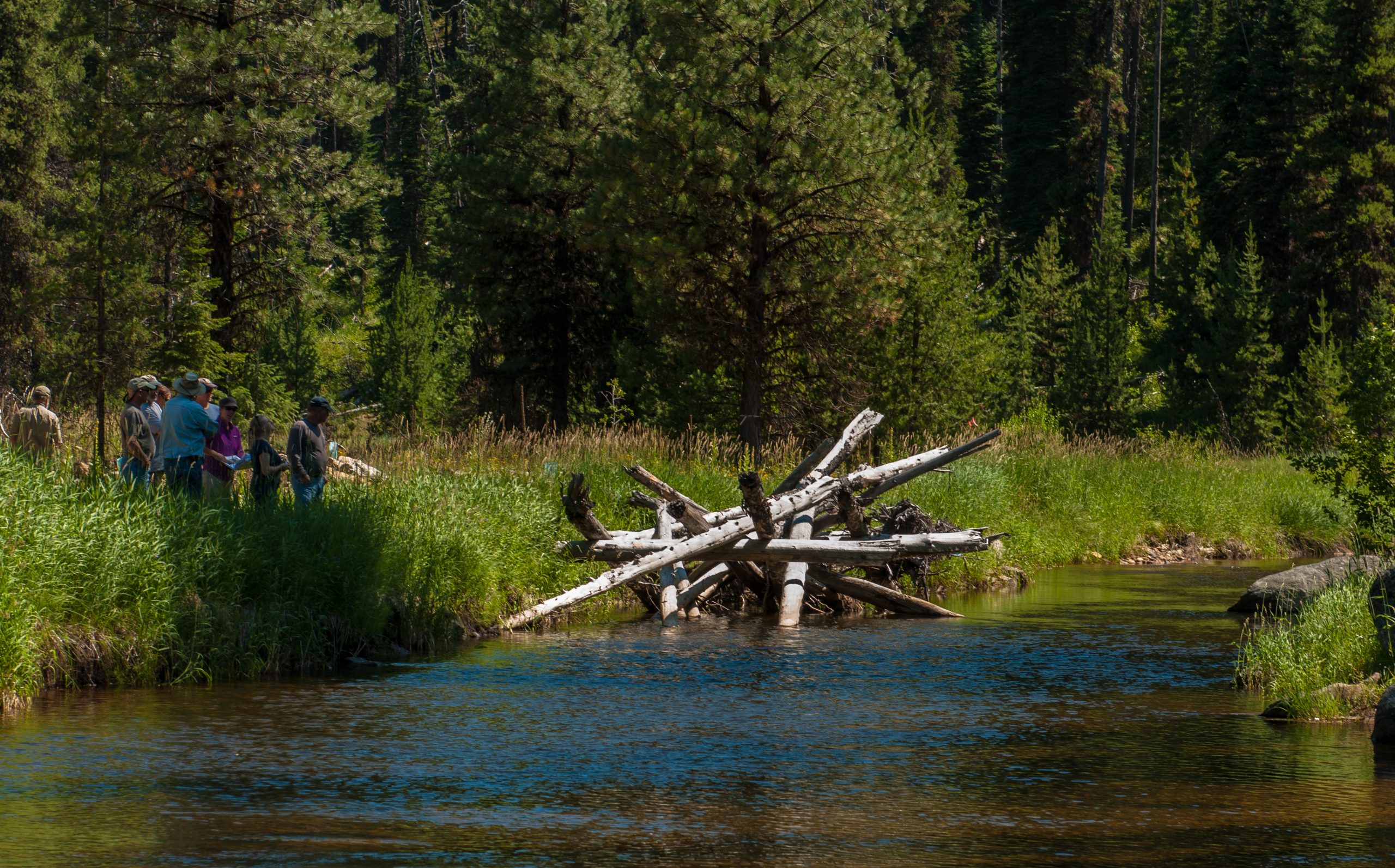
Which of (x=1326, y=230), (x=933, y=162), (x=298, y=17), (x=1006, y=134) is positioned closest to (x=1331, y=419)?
(x=1326, y=230)

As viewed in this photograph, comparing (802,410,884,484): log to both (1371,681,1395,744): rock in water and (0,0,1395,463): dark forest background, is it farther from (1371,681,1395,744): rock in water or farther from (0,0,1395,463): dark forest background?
(1371,681,1395,744): rock in water

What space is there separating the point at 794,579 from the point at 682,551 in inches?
57.8

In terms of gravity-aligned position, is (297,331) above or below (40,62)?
below

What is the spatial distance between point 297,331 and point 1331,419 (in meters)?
30.8

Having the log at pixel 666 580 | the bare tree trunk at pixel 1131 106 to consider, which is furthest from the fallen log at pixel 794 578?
the bare tree trunk at pixel 1131 106

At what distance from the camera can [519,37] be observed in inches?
1439

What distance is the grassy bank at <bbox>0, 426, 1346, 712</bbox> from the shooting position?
483 inches

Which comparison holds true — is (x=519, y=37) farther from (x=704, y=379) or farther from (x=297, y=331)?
(x=297, y=331)

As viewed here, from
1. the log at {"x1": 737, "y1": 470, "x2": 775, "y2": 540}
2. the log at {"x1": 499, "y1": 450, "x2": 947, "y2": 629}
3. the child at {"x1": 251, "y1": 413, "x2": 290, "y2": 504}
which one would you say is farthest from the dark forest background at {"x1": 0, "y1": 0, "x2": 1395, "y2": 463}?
the child at {"x1": 251, "y1": 413, "x2": 290, "y2": 504}

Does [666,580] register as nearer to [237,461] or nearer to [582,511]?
[582,511]

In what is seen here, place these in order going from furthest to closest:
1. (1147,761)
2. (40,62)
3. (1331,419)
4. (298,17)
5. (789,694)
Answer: (40,62)
(1331,419)
(298,17)
(789,694)
(1147,761)

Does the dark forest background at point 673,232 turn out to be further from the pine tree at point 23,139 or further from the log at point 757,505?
the log at point 757,505

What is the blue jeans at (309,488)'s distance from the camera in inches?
630

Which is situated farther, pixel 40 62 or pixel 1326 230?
pixel 40 62
